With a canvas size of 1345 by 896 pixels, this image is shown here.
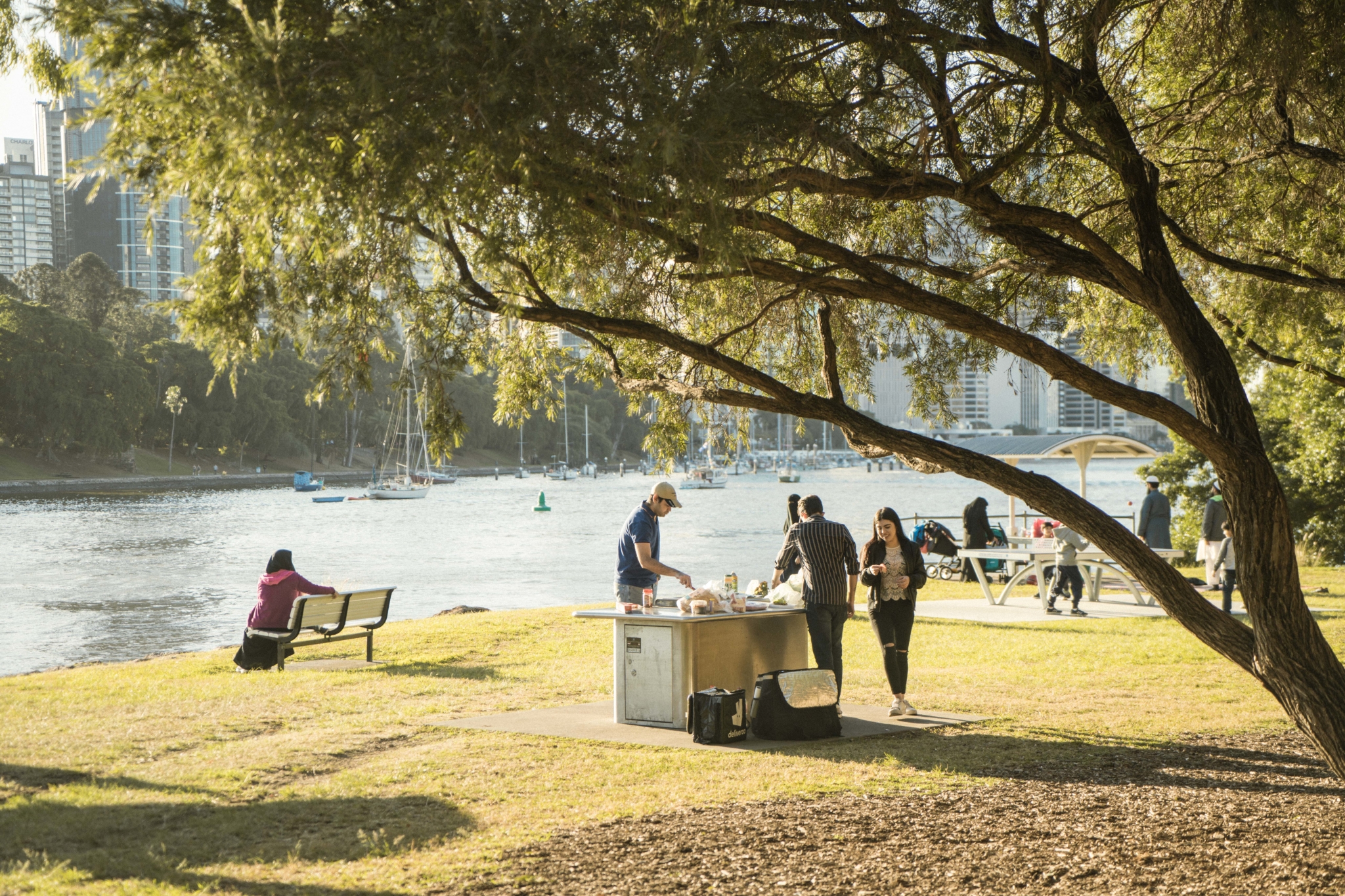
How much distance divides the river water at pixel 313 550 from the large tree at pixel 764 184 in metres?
8.81

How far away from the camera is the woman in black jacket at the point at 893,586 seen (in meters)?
9.21

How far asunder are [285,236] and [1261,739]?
7365 mm

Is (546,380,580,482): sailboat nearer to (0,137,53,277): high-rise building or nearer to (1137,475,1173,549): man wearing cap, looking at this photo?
(0,137,53,277): high-rise building

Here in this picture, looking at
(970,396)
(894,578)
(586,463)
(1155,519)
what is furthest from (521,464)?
(894,578)

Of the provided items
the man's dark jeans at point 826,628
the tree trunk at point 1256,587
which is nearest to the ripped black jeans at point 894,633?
the man's dark jeans at point 826,628

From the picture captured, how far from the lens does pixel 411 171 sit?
4367mm

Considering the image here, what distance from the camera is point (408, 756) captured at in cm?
793

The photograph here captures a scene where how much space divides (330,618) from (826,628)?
5815 mm

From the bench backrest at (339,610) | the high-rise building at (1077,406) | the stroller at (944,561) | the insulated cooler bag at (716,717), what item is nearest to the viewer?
the insulated cooler bag at (716,717)

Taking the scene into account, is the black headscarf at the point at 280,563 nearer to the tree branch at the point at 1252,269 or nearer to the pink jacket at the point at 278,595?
the pink jacket at the point at 278,595

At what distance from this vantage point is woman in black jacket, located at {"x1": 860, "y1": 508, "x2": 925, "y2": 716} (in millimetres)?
9211

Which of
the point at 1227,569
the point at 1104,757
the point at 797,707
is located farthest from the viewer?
the point at 1227,569

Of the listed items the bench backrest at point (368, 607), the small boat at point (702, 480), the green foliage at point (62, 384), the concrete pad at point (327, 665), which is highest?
the green foliage at point (62, 384)

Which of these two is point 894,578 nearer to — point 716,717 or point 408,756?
point 716,717
